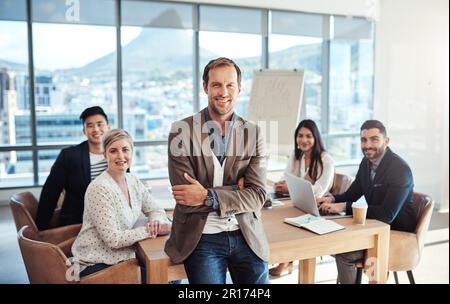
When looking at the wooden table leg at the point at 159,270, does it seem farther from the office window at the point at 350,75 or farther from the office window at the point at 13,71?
the office window at the point at 350,75

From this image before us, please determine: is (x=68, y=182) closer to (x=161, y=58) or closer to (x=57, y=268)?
(x=57, y=268)

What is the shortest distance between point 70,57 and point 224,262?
6.38 feet

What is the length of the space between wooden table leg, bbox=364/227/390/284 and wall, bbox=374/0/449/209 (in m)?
1.03

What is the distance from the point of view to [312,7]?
12.3 ft

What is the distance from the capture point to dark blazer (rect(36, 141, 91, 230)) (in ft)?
6.95


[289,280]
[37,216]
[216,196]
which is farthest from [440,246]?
[37,216]

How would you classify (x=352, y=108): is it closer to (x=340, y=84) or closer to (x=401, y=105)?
(x=401, y=105)

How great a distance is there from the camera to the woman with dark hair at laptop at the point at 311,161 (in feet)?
8.27

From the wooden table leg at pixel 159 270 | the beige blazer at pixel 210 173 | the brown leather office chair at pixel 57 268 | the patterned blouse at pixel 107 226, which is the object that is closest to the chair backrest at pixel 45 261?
the brown leather office chair at pixel 57 268

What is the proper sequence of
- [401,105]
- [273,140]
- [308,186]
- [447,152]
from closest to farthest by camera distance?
[308,186]
[273,140]
[401,105]
[447,152]

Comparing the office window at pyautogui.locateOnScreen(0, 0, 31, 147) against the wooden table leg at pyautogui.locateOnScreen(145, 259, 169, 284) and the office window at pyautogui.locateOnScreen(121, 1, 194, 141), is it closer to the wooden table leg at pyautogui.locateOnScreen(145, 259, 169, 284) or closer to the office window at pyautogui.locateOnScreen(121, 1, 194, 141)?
the office window at pyautogui.locateOnScreen(121, 1, 194, 141)

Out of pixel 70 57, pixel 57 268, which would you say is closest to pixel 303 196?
pixel 57 268

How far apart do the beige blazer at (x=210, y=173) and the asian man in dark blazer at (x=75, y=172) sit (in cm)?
80

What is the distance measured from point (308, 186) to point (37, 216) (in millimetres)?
1462
